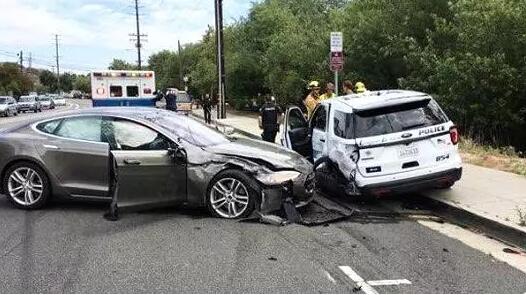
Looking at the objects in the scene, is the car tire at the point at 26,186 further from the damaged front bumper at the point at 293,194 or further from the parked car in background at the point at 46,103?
the parked car in background at the point at 46,103

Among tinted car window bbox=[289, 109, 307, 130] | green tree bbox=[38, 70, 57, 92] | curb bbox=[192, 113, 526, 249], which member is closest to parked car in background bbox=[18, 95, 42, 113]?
tinted car window bbox=[289, 109, 307, 130]

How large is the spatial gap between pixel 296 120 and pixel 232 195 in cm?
374

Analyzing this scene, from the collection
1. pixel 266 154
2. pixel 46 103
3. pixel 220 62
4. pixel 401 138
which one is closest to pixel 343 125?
pixel 401 138

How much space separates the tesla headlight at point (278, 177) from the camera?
321 inches

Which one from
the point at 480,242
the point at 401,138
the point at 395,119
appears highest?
the point at 395,119

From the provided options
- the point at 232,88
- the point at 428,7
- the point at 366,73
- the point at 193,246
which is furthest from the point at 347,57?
the point at 232,88

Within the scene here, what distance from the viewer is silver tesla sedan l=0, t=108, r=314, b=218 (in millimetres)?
8172

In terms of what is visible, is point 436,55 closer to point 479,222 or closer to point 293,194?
point 479,222

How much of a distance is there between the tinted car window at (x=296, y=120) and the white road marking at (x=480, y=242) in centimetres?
370

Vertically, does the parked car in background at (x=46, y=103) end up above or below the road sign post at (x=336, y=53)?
below

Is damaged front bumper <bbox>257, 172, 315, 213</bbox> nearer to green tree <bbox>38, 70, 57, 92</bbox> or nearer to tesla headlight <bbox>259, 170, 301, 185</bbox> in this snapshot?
tesla headlight <bbox>259, 170, 301, 185</bbox>

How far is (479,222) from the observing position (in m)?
7.97

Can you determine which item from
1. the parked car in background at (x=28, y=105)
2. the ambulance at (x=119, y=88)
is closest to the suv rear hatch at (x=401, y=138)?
the ambulance at (x=119, y=88)

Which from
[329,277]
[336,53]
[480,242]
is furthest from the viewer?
[336,53]
